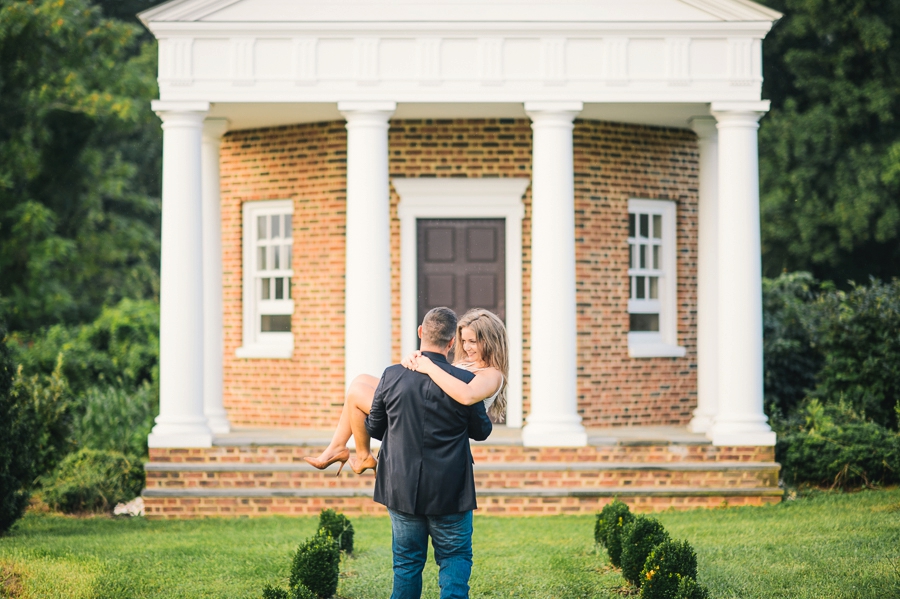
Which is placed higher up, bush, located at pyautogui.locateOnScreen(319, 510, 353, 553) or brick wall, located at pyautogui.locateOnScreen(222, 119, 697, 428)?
brick wall, located at pyautogui.locateOnScreen(222, 119, 697, 428)

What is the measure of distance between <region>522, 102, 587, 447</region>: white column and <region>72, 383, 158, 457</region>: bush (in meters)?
5.29

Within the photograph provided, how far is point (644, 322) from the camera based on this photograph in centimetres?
1298

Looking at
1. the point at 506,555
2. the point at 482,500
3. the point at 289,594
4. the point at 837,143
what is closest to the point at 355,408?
the point at 289,594

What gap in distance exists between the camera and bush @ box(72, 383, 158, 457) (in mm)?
12891

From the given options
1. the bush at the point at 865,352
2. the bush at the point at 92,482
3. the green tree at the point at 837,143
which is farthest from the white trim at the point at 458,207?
the green tree at the point at 837,143

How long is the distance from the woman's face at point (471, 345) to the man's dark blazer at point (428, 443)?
16cm

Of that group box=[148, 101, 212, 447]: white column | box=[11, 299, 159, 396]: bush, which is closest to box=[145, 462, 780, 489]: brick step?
box=[148, 101, 212, 447]: white column

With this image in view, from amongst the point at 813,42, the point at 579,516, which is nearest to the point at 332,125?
the point at 579,516

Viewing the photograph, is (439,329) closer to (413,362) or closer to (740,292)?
(413,362)

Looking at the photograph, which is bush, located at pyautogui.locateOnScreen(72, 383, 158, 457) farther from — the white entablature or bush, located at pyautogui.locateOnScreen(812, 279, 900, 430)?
bush, located at pyautogui.locateOnScreen(812, 279, 900, 430)

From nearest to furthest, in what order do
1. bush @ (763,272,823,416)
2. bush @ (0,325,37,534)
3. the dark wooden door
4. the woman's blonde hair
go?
the woman's blonde hair
bush @ (0,325,37,534)
the dark wooden door
bush @ (763,272,823,416)

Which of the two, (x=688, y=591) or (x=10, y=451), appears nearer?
(x=688, y=591)

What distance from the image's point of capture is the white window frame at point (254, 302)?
12906mm

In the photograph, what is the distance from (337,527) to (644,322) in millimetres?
6382
